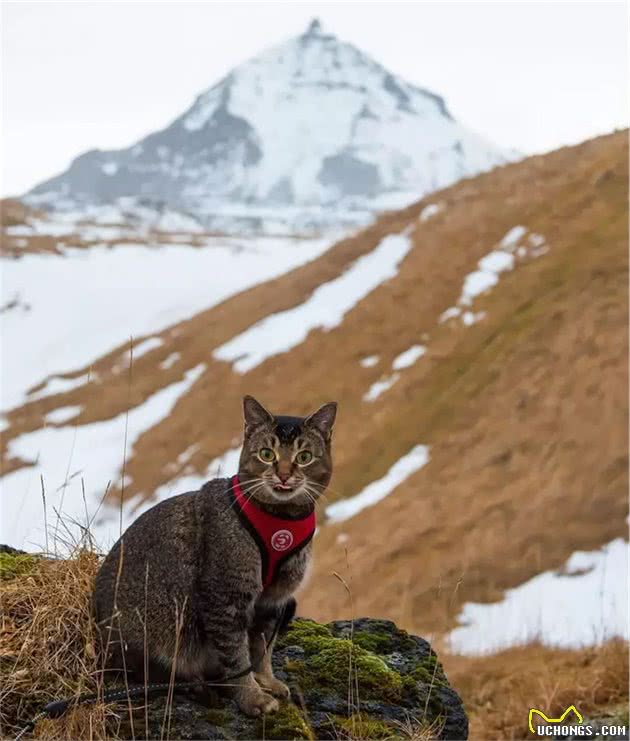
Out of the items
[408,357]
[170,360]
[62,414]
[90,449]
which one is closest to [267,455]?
[408,357]

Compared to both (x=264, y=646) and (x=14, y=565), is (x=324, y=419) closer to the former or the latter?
(x=264, y=646)

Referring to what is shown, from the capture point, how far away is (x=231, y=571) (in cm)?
391

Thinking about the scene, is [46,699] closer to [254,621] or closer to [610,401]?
[254,621]

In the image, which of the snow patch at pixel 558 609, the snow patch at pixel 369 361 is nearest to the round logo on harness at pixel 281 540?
the snow patch at pixel 558 609

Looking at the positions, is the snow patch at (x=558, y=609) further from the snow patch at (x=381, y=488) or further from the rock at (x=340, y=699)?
the rock at (x=340, y=699)

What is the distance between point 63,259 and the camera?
49156 mm

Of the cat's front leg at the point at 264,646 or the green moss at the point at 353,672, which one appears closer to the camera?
the cat's front leg at the point at 264,646

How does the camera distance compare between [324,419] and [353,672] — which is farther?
[353,672]

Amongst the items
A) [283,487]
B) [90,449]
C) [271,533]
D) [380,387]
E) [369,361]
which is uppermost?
[283,487]

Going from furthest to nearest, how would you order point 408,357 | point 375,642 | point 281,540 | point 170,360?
point 170,360
point 408,357
point 375,642
point 281,540

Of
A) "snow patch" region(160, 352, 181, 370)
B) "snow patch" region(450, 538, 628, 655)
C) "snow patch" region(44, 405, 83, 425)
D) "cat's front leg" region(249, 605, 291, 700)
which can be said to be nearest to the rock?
"cat's front leg" region(249, 605, 291, 700)

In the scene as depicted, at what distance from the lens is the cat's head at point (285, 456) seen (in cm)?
388

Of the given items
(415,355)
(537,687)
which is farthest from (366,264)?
(537,687)

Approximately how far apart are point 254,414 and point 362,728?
1.65 m
